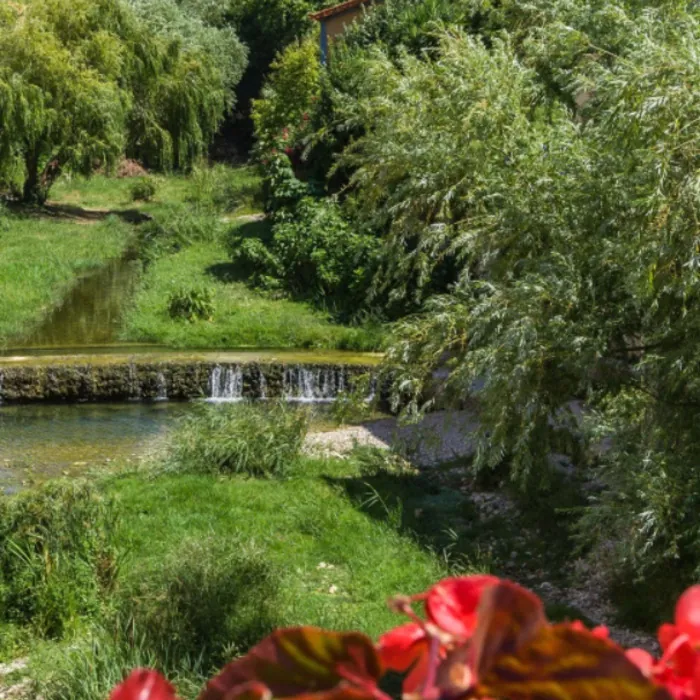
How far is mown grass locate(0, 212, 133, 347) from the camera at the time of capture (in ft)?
61.4

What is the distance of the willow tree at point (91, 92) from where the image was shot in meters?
24.9

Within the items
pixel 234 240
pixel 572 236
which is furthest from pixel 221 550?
pixel 234 240

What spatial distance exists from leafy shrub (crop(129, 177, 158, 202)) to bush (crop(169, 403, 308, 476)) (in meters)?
22.7

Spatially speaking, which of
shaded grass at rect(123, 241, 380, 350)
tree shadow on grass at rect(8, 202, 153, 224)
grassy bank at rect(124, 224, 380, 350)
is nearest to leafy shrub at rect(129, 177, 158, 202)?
tree shadow on grass at rect(8, 202, 153, 224)

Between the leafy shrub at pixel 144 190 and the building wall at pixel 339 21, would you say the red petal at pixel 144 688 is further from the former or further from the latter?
the leafy shrub at pixel 144 190

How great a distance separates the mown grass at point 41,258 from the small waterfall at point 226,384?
384 cm

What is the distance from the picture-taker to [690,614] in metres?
0.92

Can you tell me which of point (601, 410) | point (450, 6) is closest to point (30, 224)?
point (450, 6)

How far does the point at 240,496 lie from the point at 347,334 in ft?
24.7

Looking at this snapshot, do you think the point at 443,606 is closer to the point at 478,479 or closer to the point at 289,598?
the point at 289,598

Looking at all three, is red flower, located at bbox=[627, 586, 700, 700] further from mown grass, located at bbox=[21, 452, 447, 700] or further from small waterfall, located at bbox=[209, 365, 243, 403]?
small waterfall, located at bbox=[209, 365, 243, 403]

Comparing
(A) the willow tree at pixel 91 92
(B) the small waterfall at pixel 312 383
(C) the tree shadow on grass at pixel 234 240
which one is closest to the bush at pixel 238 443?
(B) the small waterfall at pixel 312 383

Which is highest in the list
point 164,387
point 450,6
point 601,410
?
point 450,6

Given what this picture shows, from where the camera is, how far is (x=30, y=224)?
25719mm
